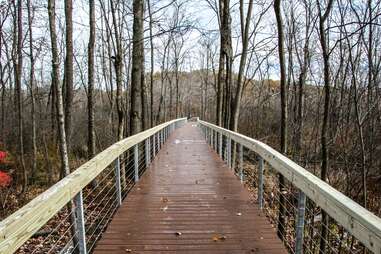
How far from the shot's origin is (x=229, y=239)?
13.2ft

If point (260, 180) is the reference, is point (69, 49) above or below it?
above

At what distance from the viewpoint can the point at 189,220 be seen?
15.5 feet

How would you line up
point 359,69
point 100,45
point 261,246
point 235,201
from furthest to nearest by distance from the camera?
point 100,45 < point 359,69 < point 235,201 < point 261,246

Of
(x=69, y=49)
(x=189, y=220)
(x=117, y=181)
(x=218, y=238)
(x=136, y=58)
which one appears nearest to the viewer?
(x=218, y=238)

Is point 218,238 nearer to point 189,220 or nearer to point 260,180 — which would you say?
point 189,220

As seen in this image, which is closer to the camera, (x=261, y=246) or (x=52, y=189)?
(x=52, y=189)

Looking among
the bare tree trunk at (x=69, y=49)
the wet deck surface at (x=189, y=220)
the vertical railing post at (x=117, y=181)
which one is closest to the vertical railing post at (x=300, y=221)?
the wet deck surface at (x=189, y=220)

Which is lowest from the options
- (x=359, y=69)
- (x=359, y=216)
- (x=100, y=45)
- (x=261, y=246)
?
(x=261, y=246)

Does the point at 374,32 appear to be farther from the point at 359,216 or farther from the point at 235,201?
the point at 359,216

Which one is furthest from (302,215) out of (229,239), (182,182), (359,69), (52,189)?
(359,69)

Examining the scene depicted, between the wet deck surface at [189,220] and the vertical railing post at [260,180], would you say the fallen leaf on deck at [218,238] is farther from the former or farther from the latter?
the vertical railing post at [260,180]

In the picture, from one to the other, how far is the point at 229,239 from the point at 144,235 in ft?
3.44

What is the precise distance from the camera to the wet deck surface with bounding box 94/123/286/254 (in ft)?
12.6

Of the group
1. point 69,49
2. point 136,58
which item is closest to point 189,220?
point 136,58
